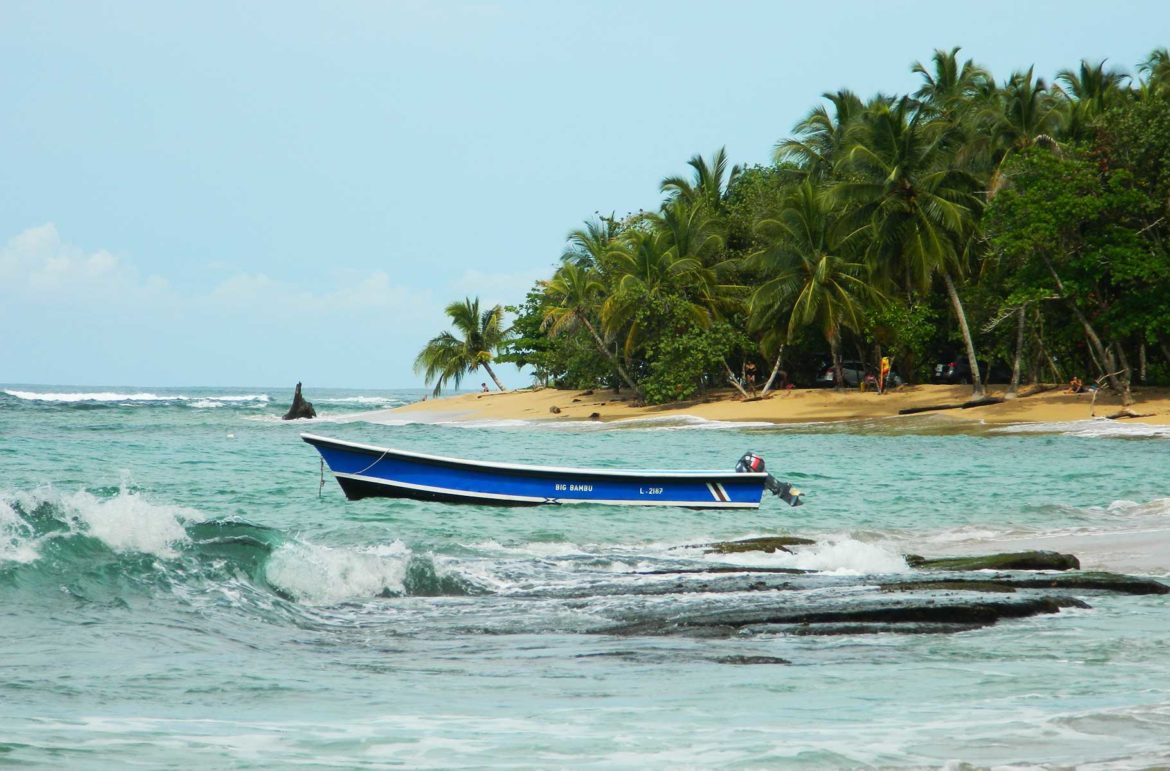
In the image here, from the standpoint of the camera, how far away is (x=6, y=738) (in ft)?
16.2

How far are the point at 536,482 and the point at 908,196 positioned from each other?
22697 millimetres

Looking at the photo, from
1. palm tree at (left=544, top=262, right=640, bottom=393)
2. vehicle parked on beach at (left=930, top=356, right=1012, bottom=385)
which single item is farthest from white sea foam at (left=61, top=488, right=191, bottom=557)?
palm tree at (left=544, top=262, right=640, bottom=393)

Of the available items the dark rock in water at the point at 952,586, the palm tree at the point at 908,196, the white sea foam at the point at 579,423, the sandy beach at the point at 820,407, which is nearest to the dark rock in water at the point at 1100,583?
the dark rock in water at the point at 952,586

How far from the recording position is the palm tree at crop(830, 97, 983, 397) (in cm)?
3400

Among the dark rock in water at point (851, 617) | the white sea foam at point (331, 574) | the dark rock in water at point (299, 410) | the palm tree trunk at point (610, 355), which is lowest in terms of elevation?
the dark rock in water at point (851, 617)

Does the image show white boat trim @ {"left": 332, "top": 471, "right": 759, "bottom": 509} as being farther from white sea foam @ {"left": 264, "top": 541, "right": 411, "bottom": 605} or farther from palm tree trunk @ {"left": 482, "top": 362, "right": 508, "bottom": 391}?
palm tree trunk @ {"left": 482, "top": 362, "right": 508, "bottom": 391}

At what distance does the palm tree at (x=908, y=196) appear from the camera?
3400cm

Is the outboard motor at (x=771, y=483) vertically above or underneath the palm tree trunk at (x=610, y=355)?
underneath

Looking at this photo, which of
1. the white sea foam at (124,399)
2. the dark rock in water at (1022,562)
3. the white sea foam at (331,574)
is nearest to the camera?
the white sea foam at (331,574)

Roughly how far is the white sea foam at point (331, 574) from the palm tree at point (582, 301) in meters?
34.0

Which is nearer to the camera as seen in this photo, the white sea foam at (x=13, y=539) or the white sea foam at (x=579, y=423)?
the white sea foam at (x=13, y=539)

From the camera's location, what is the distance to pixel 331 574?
33.1ft

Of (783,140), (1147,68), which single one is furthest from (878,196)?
(1147,68)

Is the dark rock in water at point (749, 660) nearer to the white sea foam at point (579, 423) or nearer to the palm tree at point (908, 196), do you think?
the white sea foam at point (579, 423)
